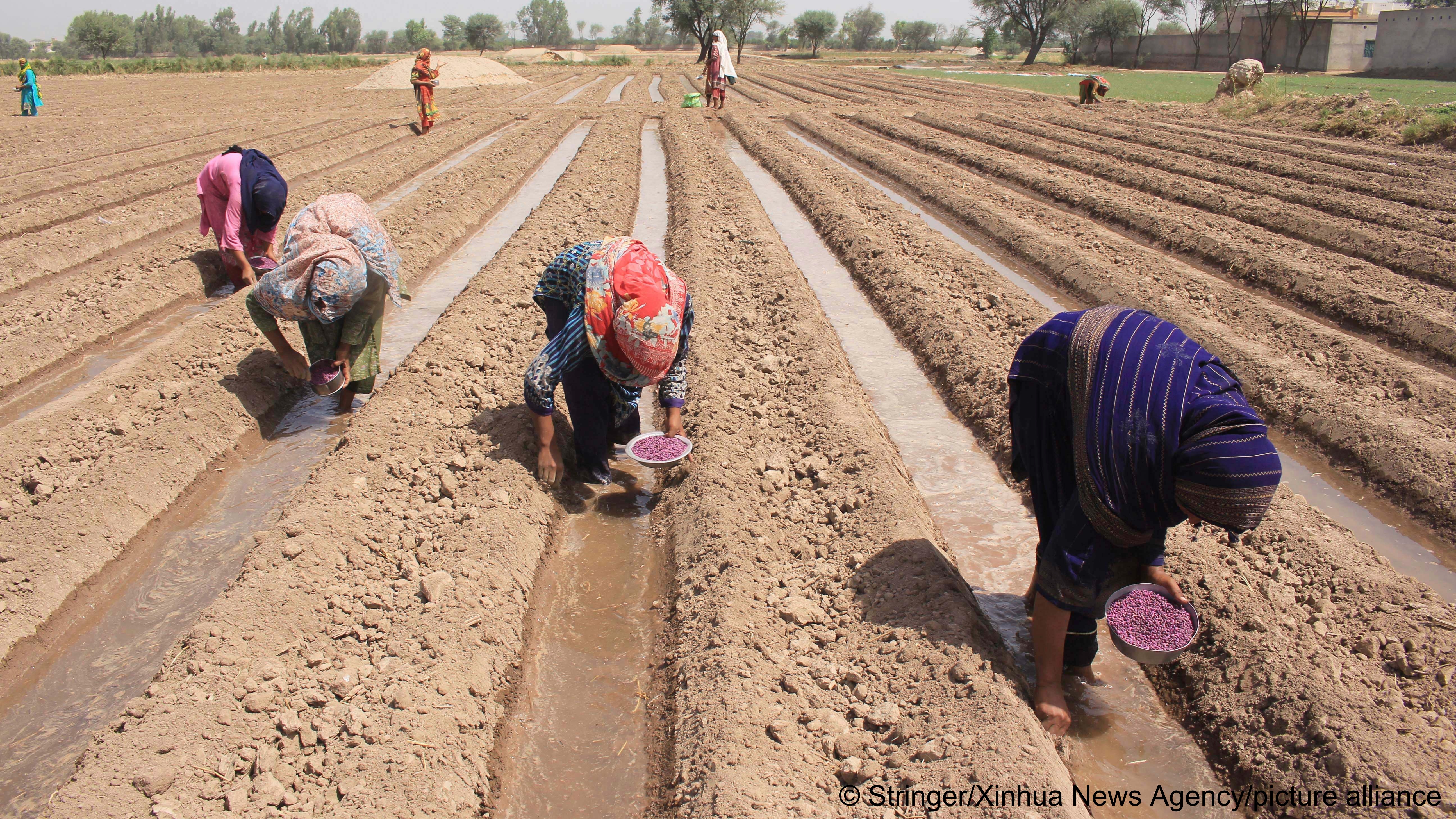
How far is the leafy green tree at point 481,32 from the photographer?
80312 millimetres

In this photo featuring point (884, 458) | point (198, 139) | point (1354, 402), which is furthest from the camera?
point (198, 139)

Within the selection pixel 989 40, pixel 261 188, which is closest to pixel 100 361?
pixel 261 188

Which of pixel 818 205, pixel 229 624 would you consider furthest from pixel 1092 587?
pixel 818 205

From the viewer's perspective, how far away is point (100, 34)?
191ft

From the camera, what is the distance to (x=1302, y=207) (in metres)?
8.43

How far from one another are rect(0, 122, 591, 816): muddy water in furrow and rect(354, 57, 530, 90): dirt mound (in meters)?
24.6

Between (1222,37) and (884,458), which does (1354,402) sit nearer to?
(884,458)

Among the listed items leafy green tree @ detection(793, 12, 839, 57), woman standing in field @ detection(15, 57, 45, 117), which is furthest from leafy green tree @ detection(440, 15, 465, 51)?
woman standing in field @ detection(15, 57, 45, 117)

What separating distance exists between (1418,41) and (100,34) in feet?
246

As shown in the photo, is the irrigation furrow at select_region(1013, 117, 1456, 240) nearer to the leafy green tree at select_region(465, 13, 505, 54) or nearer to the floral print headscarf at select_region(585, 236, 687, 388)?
the floral print headscarf at select_region(585, 236, 687, 388)

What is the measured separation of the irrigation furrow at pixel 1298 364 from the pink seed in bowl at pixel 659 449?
130 inches

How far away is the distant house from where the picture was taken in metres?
31.2

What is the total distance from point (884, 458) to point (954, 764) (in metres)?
1.70

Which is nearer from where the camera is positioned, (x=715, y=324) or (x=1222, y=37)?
(x=715, y=324)
